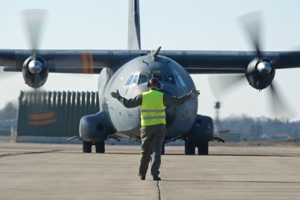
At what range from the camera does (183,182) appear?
1241cm

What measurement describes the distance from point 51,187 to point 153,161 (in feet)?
8.24

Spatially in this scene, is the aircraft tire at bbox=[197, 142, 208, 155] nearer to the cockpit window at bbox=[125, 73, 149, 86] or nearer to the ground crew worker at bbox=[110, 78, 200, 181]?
the cockpit window at bbox=[125, 73, 149, 86]

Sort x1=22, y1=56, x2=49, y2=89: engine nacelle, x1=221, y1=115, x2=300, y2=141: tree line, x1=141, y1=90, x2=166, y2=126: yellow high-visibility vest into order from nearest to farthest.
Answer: x1=141, y1=90, x2=166, y2=126: yellow high-visibility vest, x1=22, y1=56, x2=49, y2=89: engine nacelle, x1=221, y1=115, x2=300, y2=141: tree line

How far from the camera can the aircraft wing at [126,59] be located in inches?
1108

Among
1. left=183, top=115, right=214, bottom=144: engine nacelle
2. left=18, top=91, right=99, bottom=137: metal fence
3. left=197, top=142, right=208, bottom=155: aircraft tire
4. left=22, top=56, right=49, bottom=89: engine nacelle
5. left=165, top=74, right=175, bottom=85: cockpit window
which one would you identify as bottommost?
left=197, top=142, right=208, bottom=155: aircraft tire

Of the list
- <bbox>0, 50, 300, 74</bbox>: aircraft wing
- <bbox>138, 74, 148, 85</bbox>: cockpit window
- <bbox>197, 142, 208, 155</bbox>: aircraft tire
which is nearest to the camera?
<bbox>138, 74, 148, 85</bbox>: cockpit window

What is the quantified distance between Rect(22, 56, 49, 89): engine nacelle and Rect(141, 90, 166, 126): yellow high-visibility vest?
13217mm

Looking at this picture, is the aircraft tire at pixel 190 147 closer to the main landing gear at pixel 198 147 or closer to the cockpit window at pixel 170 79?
the main landing gear at pixel 198 147

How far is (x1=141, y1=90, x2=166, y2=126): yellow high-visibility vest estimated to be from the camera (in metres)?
13.4

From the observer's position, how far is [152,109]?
13570 mm

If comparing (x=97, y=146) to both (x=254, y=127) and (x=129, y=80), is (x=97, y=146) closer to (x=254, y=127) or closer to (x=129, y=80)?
(x=129, y=80)

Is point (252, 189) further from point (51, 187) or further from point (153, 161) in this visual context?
point (51, 187)

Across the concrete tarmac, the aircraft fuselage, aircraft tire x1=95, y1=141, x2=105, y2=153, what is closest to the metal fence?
aircraft tire x1=95, y1=141, x2=105, y2=153

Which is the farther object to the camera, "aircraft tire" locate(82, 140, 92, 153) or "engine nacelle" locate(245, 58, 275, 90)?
"aircraft tire" locate(82, 140, 92, 153)
